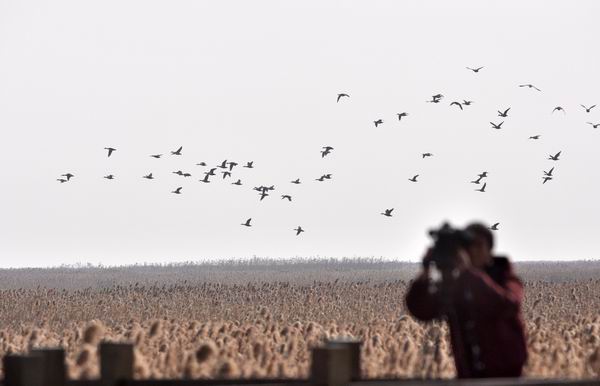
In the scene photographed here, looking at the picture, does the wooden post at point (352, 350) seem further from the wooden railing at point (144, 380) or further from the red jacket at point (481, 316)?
the red jacket at point (481, 316)

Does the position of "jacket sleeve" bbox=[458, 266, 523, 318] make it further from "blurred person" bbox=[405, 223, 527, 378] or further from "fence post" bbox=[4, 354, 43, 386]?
"fence post" bbox=[4, 354, 43, 386]

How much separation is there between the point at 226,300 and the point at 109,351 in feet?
181

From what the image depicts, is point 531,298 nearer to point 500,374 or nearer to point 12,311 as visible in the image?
point 12,311

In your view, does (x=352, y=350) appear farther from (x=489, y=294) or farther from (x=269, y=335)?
(x=269, y=335)

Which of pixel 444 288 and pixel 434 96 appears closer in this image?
pixel 444 288

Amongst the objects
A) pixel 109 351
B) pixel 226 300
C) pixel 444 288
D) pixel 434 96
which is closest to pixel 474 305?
pixel 444 288

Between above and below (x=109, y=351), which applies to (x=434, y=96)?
above

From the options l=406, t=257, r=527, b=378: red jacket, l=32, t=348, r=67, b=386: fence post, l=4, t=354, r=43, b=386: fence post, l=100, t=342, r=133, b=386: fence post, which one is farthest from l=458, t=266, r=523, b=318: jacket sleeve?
l=4, t=354, r=43, b=386: fence post

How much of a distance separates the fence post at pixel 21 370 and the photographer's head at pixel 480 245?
301 centimetres

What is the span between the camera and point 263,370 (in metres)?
15.3

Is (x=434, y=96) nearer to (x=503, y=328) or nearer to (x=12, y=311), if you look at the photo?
(x=12, y=311)

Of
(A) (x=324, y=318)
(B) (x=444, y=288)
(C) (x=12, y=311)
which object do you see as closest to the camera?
(B) (x=444, y=288)

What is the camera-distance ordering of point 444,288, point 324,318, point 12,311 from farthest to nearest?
1. point 12,311
2. point 324,318
3. point 444,288

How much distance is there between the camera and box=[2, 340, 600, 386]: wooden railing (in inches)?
338
